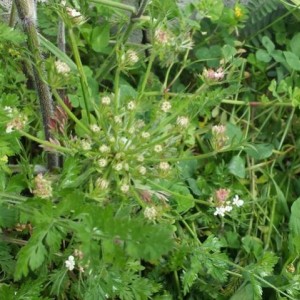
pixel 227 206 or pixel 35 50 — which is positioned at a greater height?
pixel 35 50

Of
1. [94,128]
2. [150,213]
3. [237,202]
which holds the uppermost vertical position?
[94,128]

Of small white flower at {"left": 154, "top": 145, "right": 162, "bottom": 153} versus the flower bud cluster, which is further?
the flower bud cluster

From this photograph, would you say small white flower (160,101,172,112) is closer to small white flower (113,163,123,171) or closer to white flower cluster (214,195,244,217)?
small white flower (113,163,123,171)

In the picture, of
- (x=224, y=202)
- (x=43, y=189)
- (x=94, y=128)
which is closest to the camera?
(x=43, y=189)

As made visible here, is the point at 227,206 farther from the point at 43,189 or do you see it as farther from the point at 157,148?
the point at 43,189

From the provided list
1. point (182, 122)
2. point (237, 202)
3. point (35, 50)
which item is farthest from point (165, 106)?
point (237, 202)

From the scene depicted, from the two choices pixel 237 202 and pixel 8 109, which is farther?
pixel 237 202

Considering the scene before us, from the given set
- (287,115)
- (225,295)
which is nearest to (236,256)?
(225,295)

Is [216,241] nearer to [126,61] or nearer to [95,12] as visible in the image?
[126,61]

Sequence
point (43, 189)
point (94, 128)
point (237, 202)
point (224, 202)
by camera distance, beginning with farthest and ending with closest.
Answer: point (237, 202), point (224, 202), point (94, 128), point (43, 189)

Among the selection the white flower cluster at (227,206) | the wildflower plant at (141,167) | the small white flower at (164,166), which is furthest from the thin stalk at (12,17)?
the white flower cluster at (227,206)

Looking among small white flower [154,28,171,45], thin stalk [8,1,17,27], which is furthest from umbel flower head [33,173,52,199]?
thin stalk [8,1,17,27]

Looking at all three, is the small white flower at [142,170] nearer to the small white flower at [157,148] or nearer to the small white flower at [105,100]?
the small white flower at [157,148]
